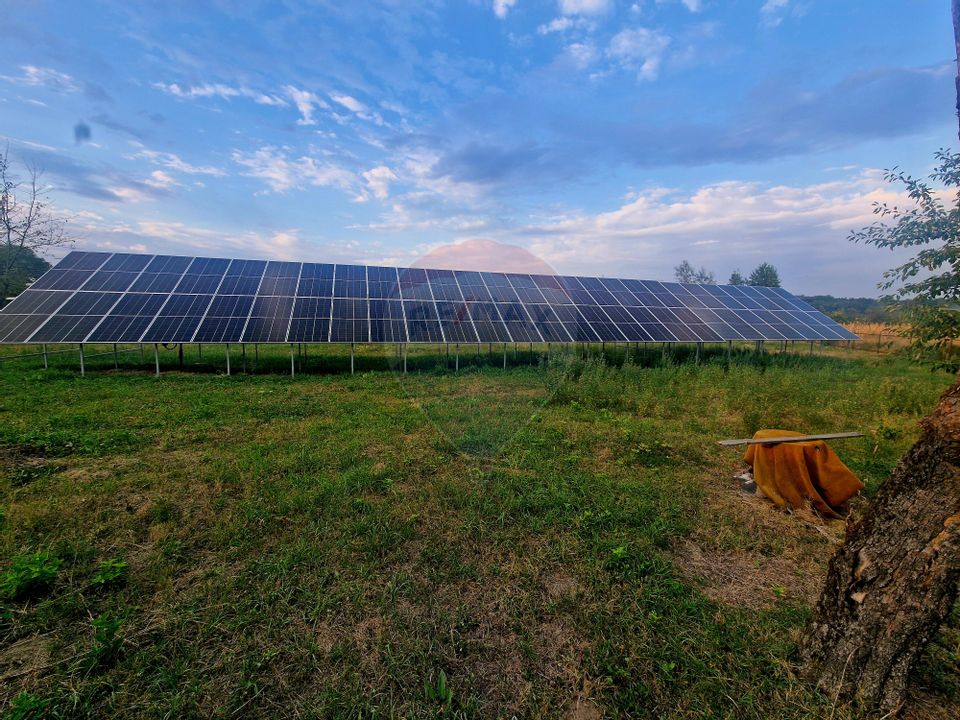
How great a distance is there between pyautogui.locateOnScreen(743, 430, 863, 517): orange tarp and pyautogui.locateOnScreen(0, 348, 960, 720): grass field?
496 mm

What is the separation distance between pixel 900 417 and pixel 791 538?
Answer: 913 cm

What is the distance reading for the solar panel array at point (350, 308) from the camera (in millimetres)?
16406

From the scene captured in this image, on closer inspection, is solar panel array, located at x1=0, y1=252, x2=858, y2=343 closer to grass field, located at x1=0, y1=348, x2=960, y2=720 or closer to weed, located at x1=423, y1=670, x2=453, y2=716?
grass field, located at x1=0, y1=348, x2=960, y2=720

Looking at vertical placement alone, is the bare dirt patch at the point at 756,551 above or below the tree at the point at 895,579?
below

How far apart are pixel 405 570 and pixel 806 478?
6.13 m

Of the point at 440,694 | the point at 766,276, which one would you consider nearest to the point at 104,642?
the point at 440,694

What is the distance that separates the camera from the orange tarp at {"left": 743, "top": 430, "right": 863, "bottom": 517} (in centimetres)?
A: 621

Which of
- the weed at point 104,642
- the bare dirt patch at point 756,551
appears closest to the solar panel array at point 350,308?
the bare dirt patch at point 756,551

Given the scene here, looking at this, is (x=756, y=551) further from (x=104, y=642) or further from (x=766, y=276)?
(x=766, y=276)

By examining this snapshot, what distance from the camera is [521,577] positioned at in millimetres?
4480

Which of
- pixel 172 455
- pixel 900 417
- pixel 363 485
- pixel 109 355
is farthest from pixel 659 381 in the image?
pixel 109 355

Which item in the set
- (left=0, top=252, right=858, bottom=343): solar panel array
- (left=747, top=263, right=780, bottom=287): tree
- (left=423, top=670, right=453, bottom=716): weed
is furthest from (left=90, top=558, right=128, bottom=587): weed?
(left=747, top=263, right=780, bottom=287): tree

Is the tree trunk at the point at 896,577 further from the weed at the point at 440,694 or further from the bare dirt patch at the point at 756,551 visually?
the weed at the point at 440,694

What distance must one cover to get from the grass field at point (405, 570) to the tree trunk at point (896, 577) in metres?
0.31
